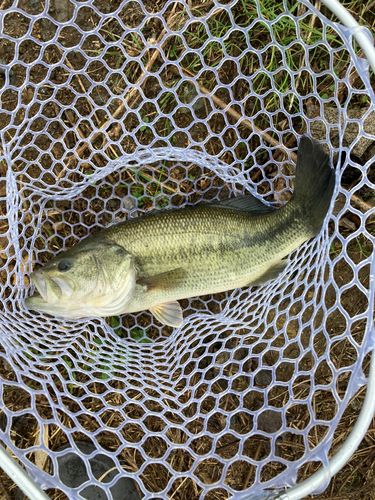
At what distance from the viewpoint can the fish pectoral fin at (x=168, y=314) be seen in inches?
102

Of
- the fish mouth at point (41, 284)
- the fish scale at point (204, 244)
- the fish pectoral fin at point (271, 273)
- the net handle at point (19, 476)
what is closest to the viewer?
the net handle at point (19, 476)

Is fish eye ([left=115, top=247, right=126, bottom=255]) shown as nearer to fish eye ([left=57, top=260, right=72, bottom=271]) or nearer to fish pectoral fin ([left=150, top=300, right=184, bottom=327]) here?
fish eye ([left=57, top=260, right=72, bottom=271])

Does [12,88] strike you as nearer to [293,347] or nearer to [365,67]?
[365,67]

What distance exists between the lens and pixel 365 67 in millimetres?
2121

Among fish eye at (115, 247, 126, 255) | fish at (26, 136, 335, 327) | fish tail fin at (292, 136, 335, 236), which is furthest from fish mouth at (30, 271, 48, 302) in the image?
fish tail fin at (292, 136, 335, 236)

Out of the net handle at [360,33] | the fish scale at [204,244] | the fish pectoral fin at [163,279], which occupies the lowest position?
the fish pectoral fin at [163,279]

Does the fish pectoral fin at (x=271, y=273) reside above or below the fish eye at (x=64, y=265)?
above

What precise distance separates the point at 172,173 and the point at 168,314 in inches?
31.7

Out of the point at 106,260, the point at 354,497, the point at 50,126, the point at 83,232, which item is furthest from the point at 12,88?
the point at 354,497

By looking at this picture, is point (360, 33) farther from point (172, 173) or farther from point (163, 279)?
point (163, 279)

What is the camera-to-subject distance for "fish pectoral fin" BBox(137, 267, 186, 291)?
238 cm

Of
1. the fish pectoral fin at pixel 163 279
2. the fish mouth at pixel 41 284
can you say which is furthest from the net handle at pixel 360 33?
the fish mouth at pixel 41 284

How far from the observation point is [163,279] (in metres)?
2.39

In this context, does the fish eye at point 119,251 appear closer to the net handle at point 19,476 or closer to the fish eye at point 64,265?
the fish eye at point 64,265
